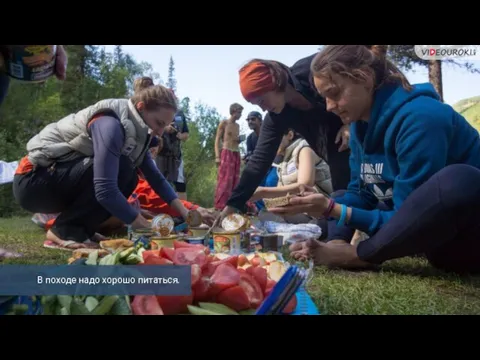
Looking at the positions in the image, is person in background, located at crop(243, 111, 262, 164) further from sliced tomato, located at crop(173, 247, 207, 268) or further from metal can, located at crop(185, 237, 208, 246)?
sliced tomato, located at crop(173, 247, 207, 268)

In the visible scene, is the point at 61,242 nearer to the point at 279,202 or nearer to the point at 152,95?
the point at 152,95

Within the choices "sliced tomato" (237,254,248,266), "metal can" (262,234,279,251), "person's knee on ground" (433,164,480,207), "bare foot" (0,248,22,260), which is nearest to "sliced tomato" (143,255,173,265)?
"sliced tomato" (237,254,248,266)

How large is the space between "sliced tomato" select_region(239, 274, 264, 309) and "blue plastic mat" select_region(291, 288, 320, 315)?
0.08m

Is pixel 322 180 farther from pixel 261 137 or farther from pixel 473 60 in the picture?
pixel 473 60

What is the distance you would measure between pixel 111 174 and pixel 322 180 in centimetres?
75

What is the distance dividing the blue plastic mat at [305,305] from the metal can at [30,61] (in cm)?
84

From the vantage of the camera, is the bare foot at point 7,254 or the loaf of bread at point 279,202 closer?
the bare foot at point 7,254

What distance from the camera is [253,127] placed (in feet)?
4.58

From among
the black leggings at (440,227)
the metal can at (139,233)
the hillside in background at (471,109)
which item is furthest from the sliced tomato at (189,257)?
the hillside in background at (471,109)

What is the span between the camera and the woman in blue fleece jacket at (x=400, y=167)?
1160 mm

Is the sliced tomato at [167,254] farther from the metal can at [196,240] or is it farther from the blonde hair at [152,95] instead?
the blonde hair at [152,95]

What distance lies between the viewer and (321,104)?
4.66ft

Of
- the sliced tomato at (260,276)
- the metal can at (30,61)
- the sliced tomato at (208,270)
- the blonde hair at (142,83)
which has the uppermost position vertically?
the metal can at (30,61)
